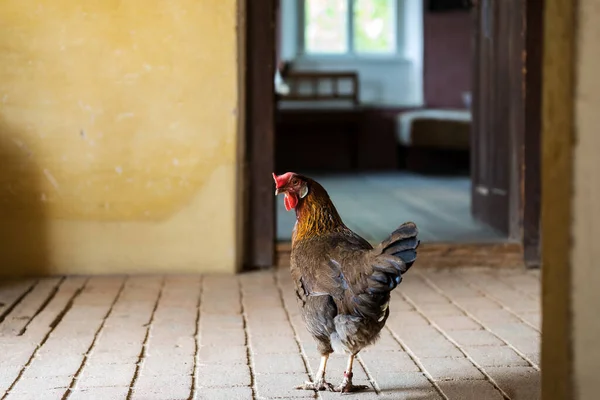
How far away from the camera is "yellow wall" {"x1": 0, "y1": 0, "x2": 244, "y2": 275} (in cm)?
495

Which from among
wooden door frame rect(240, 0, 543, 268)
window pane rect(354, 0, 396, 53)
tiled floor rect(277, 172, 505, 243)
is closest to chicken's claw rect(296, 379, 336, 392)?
wooden door frame rect(240, 0, 543, 268)

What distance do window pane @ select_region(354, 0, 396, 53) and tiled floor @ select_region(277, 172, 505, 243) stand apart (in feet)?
6.78

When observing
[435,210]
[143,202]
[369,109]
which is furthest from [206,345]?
[369,109]

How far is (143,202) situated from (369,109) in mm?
6839

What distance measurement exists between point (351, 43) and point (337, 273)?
9389 mm

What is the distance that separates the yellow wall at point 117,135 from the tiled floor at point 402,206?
0.87 meters

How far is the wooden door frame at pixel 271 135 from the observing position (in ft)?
16.9

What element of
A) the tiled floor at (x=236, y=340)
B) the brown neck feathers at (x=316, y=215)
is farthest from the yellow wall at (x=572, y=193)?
the brown neck feathers at (x=316, y=215)

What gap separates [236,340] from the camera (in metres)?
3.73

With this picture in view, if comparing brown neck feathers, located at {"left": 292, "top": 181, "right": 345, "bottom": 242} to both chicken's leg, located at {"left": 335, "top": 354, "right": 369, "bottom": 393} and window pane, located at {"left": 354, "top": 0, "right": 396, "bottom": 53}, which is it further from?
window pane, located at {"left": 354, "top": 0, "right": 396, "bottom": 53}

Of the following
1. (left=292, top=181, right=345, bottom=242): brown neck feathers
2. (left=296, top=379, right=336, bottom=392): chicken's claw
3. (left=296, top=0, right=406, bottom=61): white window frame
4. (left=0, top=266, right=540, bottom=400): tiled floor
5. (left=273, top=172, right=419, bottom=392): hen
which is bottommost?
(left=0, top=266, right=540, bottom=400): tiled floor

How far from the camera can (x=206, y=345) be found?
11.9 feet

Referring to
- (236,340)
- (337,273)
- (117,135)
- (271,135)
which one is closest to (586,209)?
(337,273)

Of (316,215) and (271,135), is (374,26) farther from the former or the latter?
(316,215)
